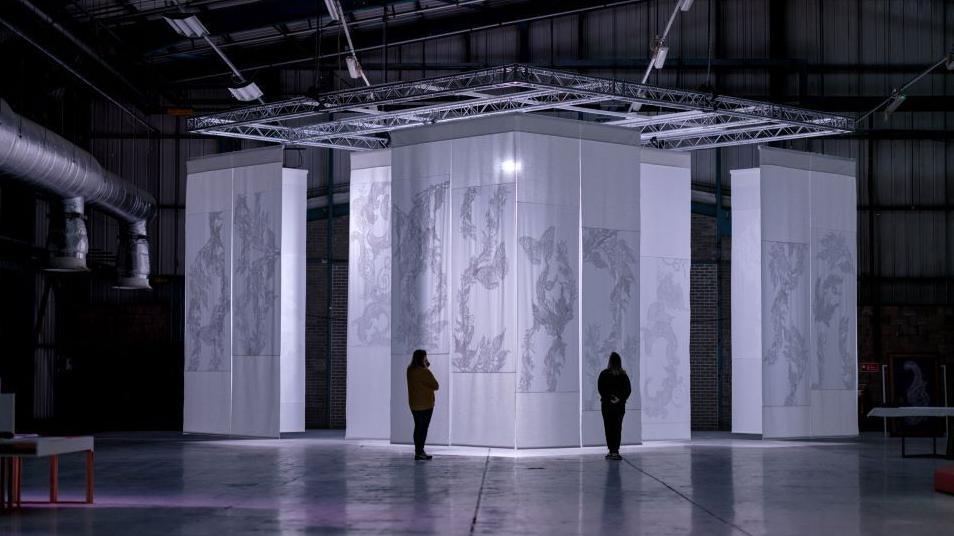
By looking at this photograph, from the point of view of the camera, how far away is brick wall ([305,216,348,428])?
2639 cm

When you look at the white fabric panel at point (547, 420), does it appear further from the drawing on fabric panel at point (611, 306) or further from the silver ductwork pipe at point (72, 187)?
the silver ductwork pipe at point (72, 187)

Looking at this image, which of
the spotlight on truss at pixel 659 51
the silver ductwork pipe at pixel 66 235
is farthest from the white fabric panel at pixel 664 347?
the silver ductwork pipe at pixel 66 235

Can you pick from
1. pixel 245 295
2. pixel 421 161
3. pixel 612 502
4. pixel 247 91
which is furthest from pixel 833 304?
pixel 612 502

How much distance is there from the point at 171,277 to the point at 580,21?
1079cm

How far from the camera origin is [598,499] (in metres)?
11.8

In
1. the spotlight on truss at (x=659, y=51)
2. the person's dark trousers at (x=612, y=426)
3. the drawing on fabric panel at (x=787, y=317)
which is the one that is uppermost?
the spotlight on truss at (x=659, y=51)

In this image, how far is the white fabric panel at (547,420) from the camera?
17.4 metres

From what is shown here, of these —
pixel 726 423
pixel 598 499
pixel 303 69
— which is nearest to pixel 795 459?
pixel 598 499

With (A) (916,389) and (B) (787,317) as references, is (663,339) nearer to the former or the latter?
(B) (787,317)

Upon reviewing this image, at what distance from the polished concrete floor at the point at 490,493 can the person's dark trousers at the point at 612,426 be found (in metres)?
0.29

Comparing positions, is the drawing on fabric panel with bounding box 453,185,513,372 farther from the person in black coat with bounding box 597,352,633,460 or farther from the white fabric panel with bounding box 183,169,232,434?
the white fabric panel with bounding box 183,169,232,434

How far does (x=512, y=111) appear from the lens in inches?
739

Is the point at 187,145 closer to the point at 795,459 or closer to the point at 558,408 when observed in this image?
the point at 558,408

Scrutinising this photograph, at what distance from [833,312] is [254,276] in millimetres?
10118
